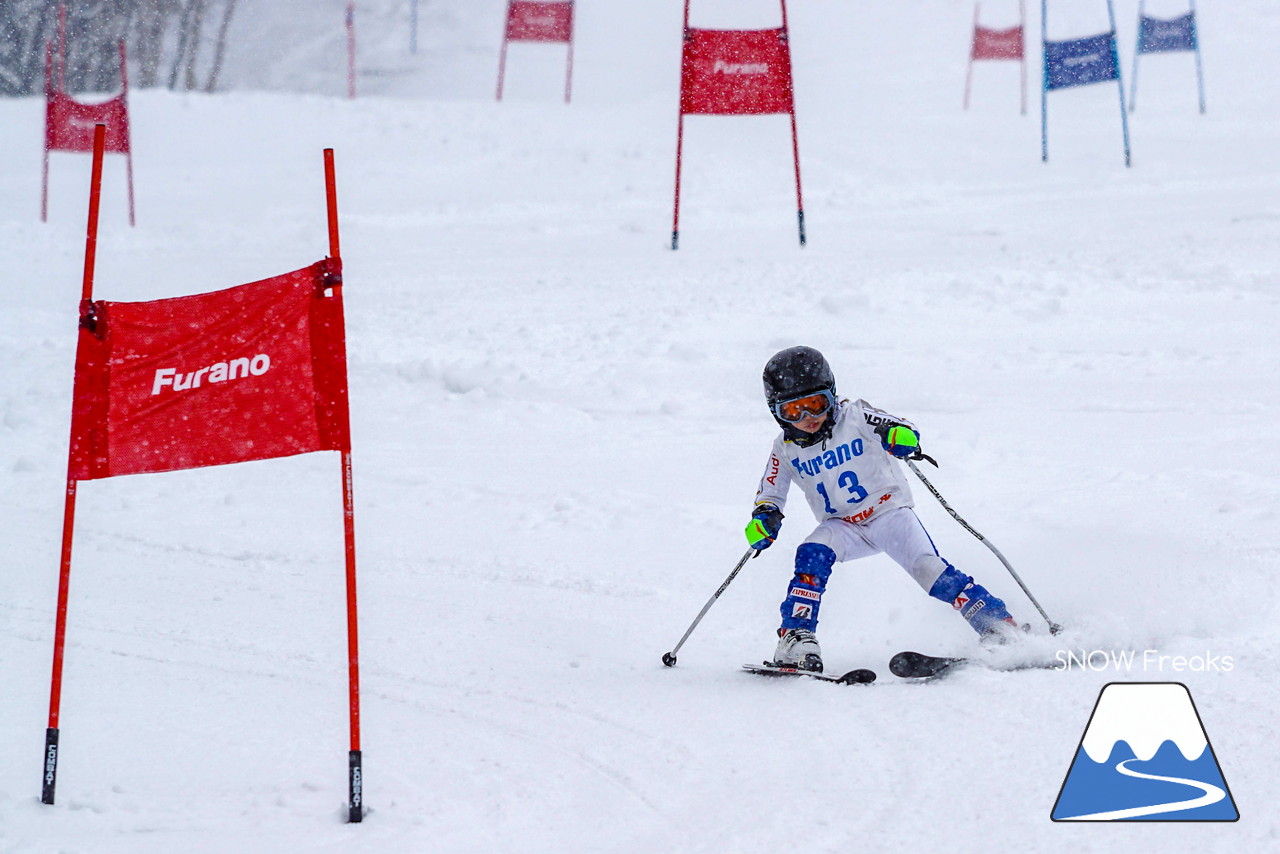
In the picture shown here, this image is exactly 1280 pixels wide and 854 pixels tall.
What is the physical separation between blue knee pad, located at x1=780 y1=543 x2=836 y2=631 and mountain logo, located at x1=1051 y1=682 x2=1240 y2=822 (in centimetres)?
127

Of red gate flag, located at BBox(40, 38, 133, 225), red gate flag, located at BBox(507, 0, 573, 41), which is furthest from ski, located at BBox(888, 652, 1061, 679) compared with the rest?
red gate flag, located at BBox(507, 0, 573, 41)

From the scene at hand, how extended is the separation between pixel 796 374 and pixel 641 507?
2.35m

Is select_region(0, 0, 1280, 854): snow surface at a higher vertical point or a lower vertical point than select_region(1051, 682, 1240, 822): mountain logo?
lower

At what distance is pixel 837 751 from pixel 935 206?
1166 centimetres

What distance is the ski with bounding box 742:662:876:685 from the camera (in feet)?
15.8

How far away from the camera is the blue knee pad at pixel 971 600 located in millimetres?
5113

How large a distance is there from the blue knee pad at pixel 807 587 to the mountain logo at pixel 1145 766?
50.0 inches

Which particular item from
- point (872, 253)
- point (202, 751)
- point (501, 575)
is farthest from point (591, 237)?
point (202, 751)

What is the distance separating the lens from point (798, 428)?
5.36 metres

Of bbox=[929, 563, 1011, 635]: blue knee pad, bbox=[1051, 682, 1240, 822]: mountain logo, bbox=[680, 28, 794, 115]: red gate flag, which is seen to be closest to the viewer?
bbox=[1051, 682, 1240, 822]: mountain logo

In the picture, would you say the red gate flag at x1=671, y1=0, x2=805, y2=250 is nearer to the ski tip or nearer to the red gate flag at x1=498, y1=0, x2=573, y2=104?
the ski tip

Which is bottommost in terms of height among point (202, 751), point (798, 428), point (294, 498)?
point (294, 498)

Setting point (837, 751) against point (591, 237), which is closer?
point (837, 751)

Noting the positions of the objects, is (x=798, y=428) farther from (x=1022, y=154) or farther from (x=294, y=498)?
(x=1022, y=154)
